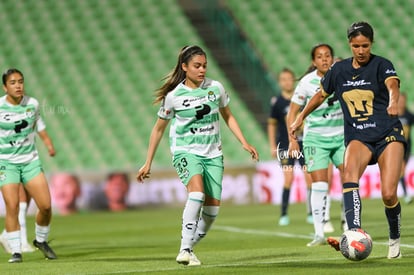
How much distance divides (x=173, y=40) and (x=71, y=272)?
1986 cm

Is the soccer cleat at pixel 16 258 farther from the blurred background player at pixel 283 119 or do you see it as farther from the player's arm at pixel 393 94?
the blurred background player at pixel 283 119

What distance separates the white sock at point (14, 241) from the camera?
36.6 ft

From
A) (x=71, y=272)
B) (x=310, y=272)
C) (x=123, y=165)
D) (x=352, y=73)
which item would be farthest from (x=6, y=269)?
(x=123, y=165)

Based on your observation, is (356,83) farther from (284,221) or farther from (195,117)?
(284,221)

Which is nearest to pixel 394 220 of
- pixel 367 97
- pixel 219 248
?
pixel 367 97

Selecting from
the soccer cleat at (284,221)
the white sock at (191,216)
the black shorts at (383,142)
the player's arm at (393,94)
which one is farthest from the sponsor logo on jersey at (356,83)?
the soccer cleat at (284,221)

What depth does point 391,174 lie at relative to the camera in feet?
28.5

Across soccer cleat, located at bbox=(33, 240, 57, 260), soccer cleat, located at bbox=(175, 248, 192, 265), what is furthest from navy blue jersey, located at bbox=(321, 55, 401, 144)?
soccer cleat, located at bbox=(33, 240, 57, 260)

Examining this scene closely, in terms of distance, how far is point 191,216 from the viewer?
9320 mm

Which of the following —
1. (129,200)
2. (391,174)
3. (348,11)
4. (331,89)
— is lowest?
(129,200)

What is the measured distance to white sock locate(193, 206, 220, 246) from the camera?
31.9 ft

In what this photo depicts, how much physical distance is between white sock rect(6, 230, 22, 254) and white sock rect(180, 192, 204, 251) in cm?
265

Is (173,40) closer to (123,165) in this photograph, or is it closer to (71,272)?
(123,165)

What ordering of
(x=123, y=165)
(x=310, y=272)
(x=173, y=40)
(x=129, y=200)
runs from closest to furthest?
(x=310, y=272), (x=129, y=200), (x=123, y=165), (x=173, y=40)
